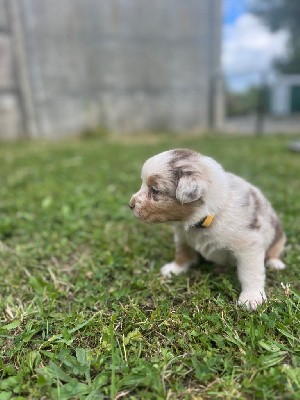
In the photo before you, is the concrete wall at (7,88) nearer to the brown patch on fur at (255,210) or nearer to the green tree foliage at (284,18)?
the green tree foliage at (284,18)

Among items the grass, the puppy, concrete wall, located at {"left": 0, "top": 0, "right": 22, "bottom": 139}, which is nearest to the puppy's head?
the puppy

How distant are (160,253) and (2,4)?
836 cm

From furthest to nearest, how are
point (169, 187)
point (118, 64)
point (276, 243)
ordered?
point (118, 64) → point (276, 243) → point (169, 187)

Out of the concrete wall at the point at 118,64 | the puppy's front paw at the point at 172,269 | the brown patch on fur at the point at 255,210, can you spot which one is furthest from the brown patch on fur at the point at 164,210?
the concrete wall at the point at 118,64

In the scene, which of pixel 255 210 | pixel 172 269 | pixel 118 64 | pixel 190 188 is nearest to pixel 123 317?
A: pixel 172 269

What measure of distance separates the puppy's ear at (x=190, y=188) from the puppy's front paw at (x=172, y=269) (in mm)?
746

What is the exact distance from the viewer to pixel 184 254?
2.65 meters

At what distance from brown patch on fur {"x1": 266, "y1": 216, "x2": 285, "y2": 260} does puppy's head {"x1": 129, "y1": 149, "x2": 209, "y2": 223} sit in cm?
75

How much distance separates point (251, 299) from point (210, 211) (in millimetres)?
571

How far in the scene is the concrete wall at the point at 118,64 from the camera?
927 cm

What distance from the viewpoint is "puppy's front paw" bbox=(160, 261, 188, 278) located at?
264 centimetres

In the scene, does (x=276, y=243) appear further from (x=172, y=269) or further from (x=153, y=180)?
(x=153, y=180)

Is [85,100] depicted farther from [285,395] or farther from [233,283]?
[285,395]

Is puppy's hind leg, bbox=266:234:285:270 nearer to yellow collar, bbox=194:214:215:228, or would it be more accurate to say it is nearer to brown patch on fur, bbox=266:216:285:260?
brown patch on fur, bbox=266:216:285:260
